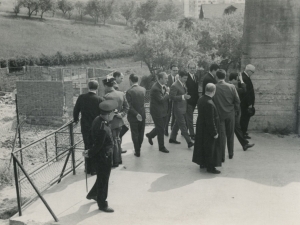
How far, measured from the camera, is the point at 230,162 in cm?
754

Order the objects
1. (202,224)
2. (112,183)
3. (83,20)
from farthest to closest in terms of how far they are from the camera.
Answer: (83,20) < (112,183) < (202,224)

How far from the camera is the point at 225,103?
7504 mm

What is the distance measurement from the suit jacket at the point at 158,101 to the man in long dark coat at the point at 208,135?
1.32 m

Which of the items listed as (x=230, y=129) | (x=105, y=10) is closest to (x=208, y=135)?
(x=230, y=129)

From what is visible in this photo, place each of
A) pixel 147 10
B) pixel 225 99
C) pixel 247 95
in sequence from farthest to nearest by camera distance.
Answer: pixel 147 10 < pixel 247 95 < pixel 225 99

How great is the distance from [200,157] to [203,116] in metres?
0.79

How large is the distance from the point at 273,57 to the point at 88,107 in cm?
522

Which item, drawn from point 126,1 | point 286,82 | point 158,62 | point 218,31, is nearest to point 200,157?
point 286,82

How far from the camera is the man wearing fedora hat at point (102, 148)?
5133 mm

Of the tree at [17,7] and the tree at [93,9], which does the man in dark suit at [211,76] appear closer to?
the tree at [17,7]

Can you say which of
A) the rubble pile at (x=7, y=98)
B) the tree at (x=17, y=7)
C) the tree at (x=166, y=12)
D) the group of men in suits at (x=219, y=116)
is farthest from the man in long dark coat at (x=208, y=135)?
the tree at (x=166, y=12)

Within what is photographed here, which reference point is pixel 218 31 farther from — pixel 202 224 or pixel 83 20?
pixel 202 224

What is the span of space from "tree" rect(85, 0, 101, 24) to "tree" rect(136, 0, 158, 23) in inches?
383

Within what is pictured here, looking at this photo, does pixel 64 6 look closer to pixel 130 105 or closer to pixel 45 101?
pixel 45 101
